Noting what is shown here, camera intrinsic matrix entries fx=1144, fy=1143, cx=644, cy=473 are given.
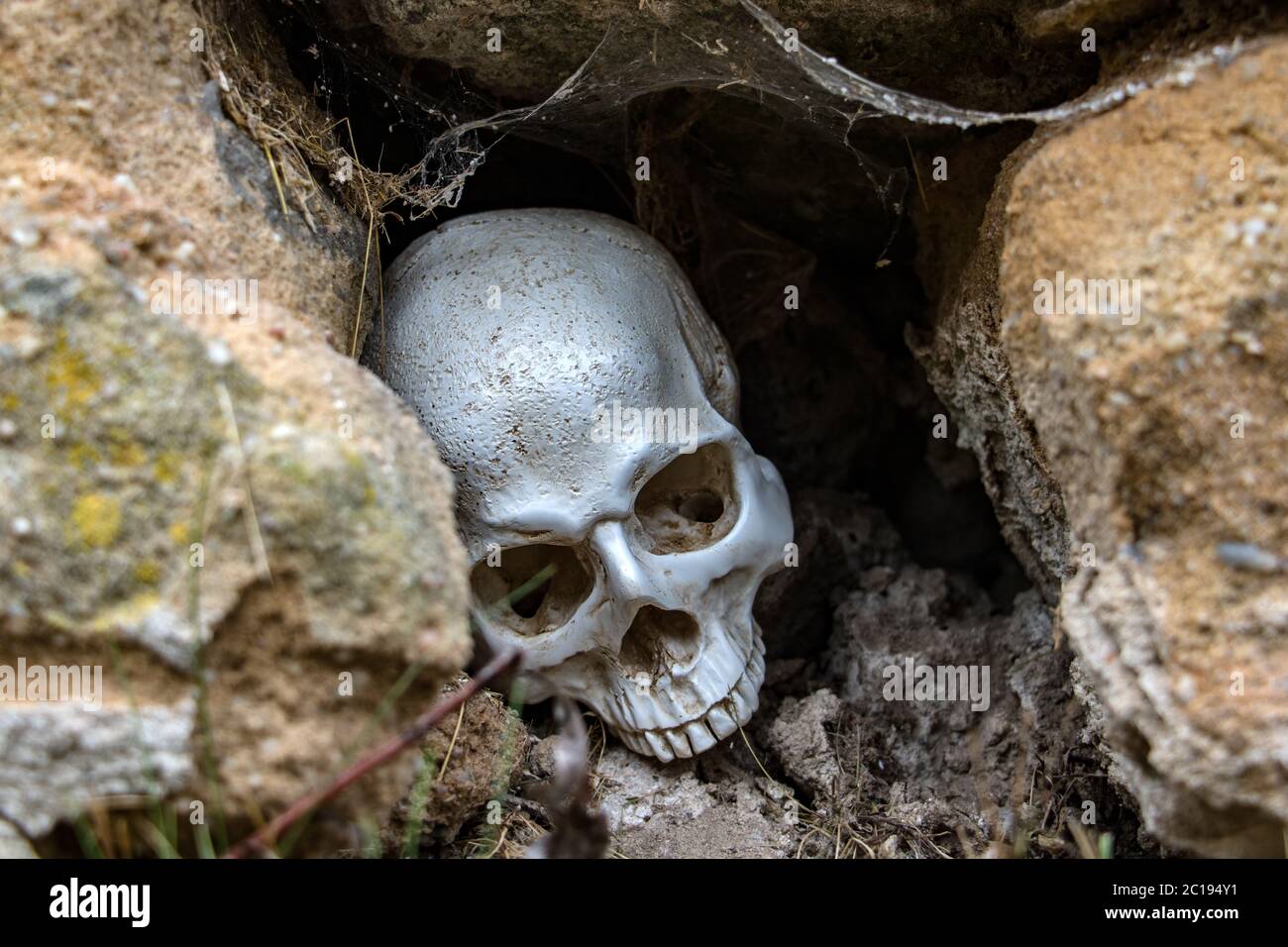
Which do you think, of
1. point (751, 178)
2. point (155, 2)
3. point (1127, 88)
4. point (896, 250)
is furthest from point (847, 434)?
point (155, 2)

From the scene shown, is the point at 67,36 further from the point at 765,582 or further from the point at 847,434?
the point at 847,434

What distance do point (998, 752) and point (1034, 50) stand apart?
1.40 metres

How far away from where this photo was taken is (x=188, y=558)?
1.51m

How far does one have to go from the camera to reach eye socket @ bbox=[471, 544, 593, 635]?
235cm

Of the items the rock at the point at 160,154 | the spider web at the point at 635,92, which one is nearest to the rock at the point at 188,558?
the rock at the point at 160,154

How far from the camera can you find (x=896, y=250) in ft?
9.66

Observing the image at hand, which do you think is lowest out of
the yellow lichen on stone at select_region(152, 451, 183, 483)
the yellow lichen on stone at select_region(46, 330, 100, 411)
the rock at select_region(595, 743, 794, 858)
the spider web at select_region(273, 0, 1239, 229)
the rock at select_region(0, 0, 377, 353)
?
the rock at select_region(595, 743, 794, 858)

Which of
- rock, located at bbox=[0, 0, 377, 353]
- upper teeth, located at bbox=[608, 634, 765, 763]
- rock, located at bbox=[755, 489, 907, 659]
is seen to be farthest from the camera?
rock, located at bbox=[755, 489, 907, 659]

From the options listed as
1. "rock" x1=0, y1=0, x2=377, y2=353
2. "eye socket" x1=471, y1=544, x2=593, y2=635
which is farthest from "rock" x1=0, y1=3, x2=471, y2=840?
"eye socket" x1=471, y1=544, x2=593, y2=635

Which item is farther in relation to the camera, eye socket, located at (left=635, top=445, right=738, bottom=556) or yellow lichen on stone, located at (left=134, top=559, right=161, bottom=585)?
eye socket, located at (left=635, top=445, right=738, bottom=556)

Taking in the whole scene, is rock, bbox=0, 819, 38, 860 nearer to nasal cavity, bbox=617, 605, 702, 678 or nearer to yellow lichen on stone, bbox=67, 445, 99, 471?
yellow lichen on stone, bbox=67, 445, 99, 471

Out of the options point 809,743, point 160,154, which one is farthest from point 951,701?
point 160,154

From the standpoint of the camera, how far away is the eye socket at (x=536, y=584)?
7.72ft

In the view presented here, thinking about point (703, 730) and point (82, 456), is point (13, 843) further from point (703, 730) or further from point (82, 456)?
point (703, 730)
